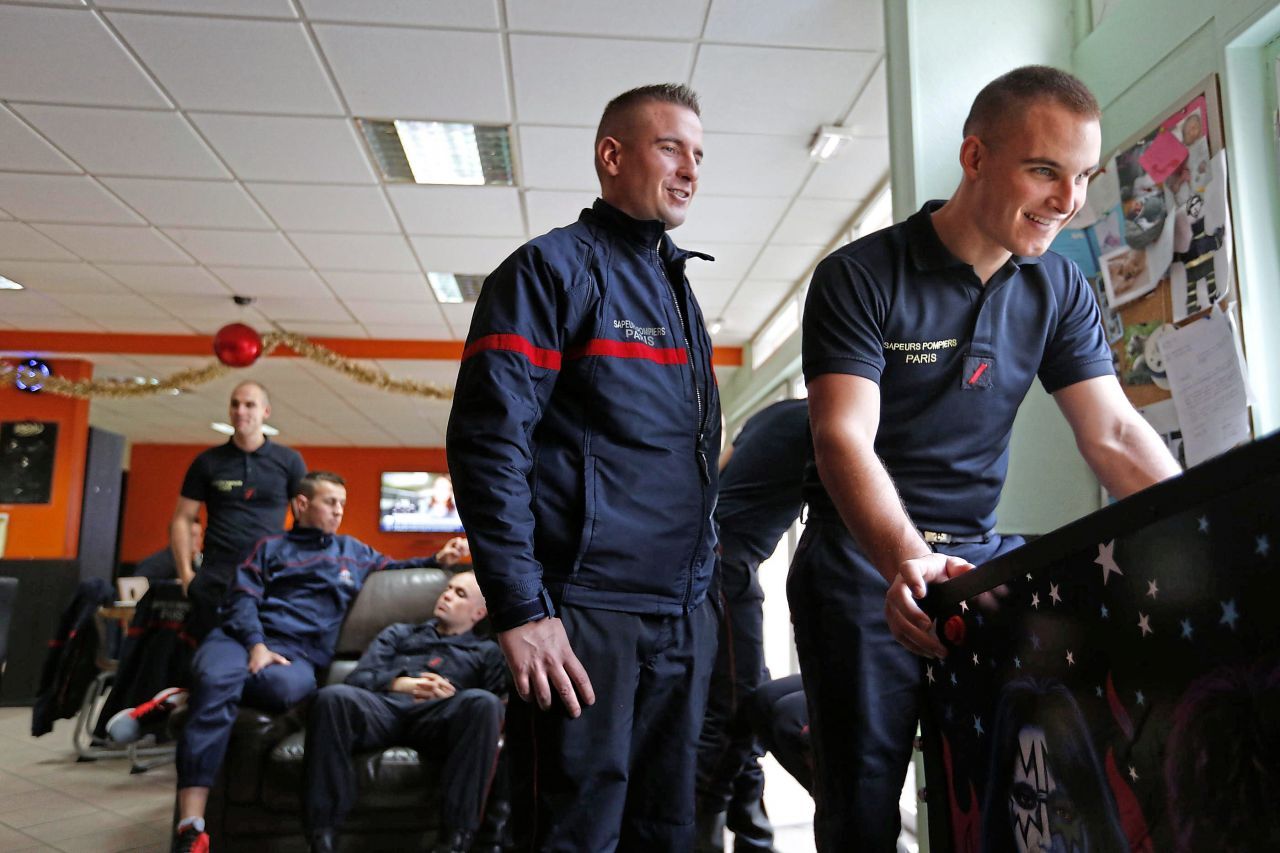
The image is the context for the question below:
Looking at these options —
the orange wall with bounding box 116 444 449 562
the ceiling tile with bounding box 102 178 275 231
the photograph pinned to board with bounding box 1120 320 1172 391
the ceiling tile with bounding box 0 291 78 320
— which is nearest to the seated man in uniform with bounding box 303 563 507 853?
the photograph pinned to board with bounding box 1120 320 1172 391

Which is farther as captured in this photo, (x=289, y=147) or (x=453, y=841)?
(x=289, y=147)

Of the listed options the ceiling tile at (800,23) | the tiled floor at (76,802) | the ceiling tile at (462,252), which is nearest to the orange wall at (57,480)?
the tiled floor at (76,802)

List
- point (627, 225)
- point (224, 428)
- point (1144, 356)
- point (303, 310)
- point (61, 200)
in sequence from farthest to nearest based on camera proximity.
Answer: point (224, 428) → point (303, 310) → point (61, 200) → point (1144, 356) → point (627, 225)

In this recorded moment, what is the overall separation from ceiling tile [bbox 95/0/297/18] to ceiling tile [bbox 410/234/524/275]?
7.71 ft

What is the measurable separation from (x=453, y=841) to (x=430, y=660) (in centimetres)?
58

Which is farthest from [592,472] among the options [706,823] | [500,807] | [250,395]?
[250,395]

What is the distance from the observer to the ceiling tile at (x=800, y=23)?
354cm

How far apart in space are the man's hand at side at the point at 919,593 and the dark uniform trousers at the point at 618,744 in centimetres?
42

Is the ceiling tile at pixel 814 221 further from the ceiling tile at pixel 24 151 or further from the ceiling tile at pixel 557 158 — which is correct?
the ceiling tile at pixel 24 151

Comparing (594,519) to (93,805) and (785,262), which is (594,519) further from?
(785,262)

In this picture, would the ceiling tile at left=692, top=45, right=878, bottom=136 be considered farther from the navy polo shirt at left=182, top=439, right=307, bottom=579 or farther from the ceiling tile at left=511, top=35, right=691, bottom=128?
the navy polo shirt at left=182, top=439, right=307, bottom=579

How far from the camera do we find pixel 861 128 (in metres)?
4.47

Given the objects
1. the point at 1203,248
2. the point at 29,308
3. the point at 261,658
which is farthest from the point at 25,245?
the point at 1203,248

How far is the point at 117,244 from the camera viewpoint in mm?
6094
